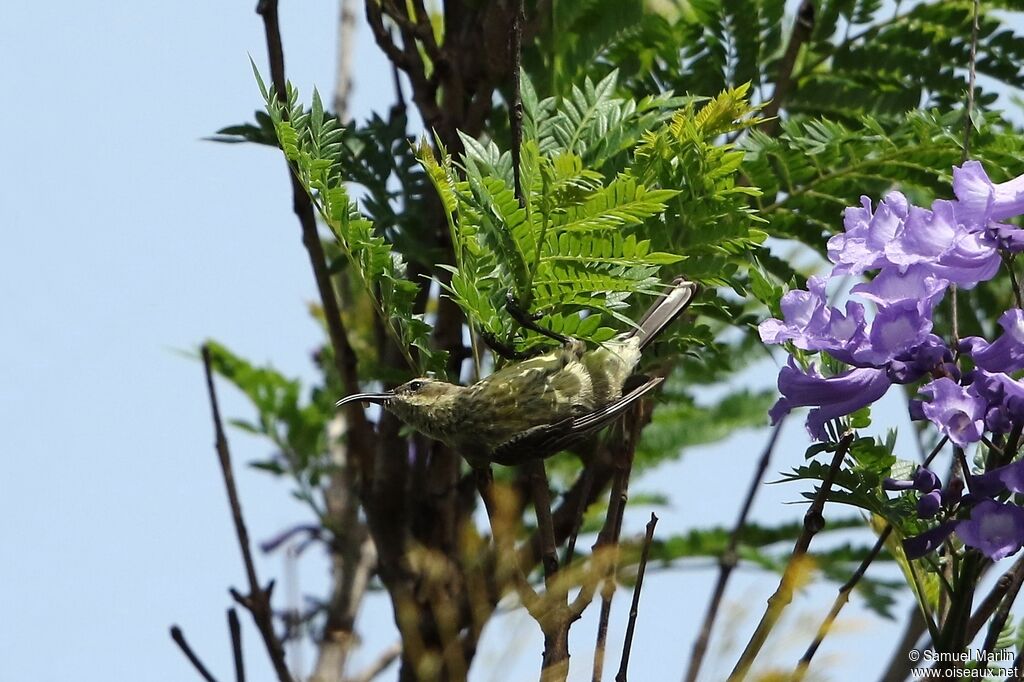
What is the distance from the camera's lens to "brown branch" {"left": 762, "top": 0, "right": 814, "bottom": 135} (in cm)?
295

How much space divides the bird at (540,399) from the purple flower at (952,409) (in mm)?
661

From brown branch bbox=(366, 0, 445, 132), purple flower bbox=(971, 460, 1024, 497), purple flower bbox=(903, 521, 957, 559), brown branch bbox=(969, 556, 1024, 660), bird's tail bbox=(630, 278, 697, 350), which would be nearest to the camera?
purple flower bbox=(971, 460, 1024, 497)

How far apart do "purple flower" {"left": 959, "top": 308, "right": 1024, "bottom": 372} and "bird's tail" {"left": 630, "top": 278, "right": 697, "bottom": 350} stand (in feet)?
2.11

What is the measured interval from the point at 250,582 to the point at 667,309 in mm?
949

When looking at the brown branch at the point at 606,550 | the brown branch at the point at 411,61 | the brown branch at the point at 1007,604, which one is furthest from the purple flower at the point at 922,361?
the brown branch at the point at 411,61

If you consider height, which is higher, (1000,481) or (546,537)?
(546,537)

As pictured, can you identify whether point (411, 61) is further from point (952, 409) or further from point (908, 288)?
point (952, 409)

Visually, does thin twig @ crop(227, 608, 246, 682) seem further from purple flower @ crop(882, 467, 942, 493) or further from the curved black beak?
purple flower @ crop(882, 467, 942, 493)

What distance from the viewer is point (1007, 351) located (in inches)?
69.4

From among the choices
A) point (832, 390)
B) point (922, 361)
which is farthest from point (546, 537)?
point (922, 361)

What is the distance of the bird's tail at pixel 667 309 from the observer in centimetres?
235

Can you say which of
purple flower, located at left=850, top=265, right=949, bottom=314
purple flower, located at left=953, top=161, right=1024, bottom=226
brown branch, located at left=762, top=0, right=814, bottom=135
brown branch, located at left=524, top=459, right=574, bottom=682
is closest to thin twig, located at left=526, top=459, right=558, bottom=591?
brown branch, located at left=524, top=459, right=574, bottom=682

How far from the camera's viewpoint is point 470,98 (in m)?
3.20

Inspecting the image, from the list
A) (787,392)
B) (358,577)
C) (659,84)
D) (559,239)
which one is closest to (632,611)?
(787,392)
